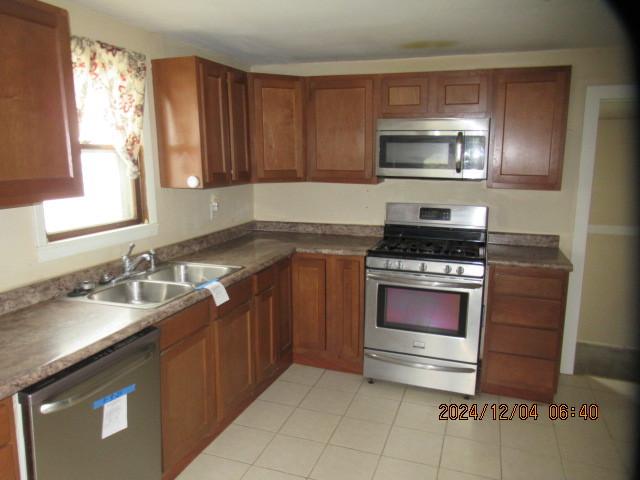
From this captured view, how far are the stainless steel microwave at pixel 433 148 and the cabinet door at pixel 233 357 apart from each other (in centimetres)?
143

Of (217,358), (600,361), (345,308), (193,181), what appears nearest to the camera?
(217,358)

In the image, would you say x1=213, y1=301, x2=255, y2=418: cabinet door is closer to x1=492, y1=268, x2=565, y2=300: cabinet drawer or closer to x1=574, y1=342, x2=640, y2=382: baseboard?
x1=492, y1=268, x2=565, y2=300: cabinet drawer

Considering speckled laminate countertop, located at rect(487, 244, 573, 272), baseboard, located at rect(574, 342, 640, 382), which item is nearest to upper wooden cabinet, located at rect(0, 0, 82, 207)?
speckled laminate countertop, located at rect(487, 244, 573, 272)

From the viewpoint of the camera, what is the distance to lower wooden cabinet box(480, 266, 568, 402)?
2.88m

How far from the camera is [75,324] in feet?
6.06

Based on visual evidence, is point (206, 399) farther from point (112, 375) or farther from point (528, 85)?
point (528, 85)

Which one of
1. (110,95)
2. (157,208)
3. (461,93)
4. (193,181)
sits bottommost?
(157,208)

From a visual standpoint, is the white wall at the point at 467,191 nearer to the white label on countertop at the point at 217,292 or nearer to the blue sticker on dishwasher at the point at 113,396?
the white label on countertop at the point at 217,292

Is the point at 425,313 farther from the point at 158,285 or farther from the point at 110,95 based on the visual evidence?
the point at 110,95

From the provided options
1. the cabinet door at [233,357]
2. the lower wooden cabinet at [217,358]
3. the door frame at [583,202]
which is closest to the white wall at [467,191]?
the door frame at [583,202]

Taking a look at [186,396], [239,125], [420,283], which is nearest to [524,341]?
[420,283]

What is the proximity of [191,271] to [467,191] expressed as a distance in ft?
6.69

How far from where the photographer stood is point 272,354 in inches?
125

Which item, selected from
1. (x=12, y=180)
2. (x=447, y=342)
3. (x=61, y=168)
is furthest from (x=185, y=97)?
(x=447, y=342)
